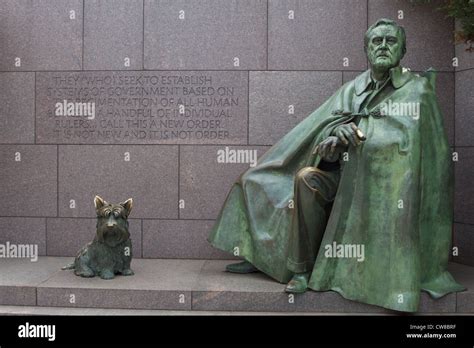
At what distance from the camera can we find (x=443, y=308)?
499cm

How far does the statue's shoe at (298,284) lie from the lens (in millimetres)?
5098

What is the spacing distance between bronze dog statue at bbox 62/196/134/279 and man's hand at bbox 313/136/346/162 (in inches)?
75.5

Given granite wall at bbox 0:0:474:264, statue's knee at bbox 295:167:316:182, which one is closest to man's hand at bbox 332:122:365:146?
statue's knee at bbox 295:167:316:182

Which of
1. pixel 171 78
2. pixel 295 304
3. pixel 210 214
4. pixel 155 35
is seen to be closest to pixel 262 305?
pixel 295 304

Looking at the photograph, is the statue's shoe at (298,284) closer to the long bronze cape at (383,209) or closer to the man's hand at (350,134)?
the long bronze cape at (383,209)

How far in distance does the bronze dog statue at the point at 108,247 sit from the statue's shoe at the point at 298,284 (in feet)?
5.45

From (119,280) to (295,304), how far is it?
1.73 metres

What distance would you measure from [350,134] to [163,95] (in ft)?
9.41

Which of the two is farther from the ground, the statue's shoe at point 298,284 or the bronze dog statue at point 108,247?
the bronze dog statue at point 108,247

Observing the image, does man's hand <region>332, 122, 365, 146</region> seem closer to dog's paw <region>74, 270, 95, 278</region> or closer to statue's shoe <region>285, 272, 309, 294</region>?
statue's shoe <region>285, 272, 309, 294</region>

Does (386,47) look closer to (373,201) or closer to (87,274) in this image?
(373,201)

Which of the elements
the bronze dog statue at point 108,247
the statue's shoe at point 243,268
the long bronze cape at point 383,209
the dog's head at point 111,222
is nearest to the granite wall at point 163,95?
the statue's shoe at point 243,268

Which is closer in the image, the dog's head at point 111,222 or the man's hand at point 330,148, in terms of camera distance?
the man's hand at point 330,148

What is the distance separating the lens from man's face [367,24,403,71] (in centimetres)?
528
